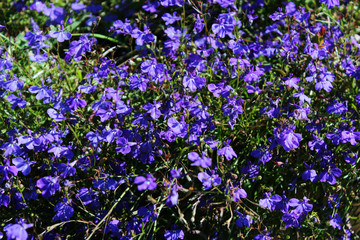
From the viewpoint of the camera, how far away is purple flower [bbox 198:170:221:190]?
1654 mm

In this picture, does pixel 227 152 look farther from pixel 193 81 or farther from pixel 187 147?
pixel 193 81

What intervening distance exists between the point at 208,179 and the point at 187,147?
17cm

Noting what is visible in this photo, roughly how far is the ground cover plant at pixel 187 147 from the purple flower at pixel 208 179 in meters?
0.01

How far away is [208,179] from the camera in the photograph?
1.77 meters

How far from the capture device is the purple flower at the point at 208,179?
5.43 ft

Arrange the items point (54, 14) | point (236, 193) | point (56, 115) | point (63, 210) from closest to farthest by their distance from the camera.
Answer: point (236, 193), point (63, 210), point (56, 115), point (54, 14)

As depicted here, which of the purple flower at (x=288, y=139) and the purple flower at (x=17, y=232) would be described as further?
the purple flower at (x=288, y=139)

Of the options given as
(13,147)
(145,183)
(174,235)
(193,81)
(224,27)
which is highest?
(224,27)

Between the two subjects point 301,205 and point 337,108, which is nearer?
point 301,205

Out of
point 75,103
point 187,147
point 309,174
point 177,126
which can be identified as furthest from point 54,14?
point 309,174

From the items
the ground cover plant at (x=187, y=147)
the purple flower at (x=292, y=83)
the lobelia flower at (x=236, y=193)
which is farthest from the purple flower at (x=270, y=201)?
the purple flower at (x=292, y=83)

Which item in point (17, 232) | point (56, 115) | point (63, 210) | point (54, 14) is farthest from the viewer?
point (54, 14)

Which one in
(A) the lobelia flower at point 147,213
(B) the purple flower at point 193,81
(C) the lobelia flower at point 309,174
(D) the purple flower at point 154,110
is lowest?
(A) the lobelia flower at point 147,213

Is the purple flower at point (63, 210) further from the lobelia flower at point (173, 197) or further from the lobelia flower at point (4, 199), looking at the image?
the lobelia flower at point (173, 197)
